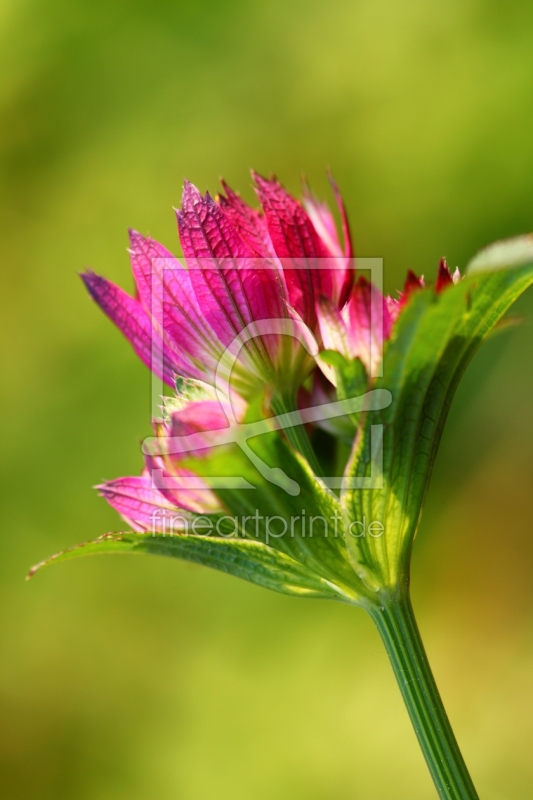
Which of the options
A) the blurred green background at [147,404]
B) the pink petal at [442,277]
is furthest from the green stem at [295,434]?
the blurred green background at [147,404]

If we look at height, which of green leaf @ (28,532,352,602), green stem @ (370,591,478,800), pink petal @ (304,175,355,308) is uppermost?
pink petal @ (304,175,355,308)

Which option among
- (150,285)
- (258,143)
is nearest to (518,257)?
(150,285)

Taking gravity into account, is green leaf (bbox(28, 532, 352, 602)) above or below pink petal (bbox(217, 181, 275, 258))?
below

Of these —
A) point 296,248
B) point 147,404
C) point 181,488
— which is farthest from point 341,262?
point 147,404

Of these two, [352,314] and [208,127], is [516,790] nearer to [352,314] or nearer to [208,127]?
[352,314]

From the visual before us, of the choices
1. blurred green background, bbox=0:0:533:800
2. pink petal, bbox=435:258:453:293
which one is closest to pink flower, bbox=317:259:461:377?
pink petal, bbox=435:258:453:293

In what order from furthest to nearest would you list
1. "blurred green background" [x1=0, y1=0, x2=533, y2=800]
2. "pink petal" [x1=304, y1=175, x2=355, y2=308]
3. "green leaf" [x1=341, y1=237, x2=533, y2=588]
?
"blurred green background" [x1=0, y1=0, x2=533, y2=800] → "pink petal" [x1=304, y1=175, x2=355, y2=308] → "green leaf" [x1=341, y1=237, x2=533, y2=588]

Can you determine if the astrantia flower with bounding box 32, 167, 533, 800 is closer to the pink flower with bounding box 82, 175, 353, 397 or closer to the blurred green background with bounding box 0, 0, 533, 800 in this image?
the pink flower with bounding box 82, 175, 353, 397
